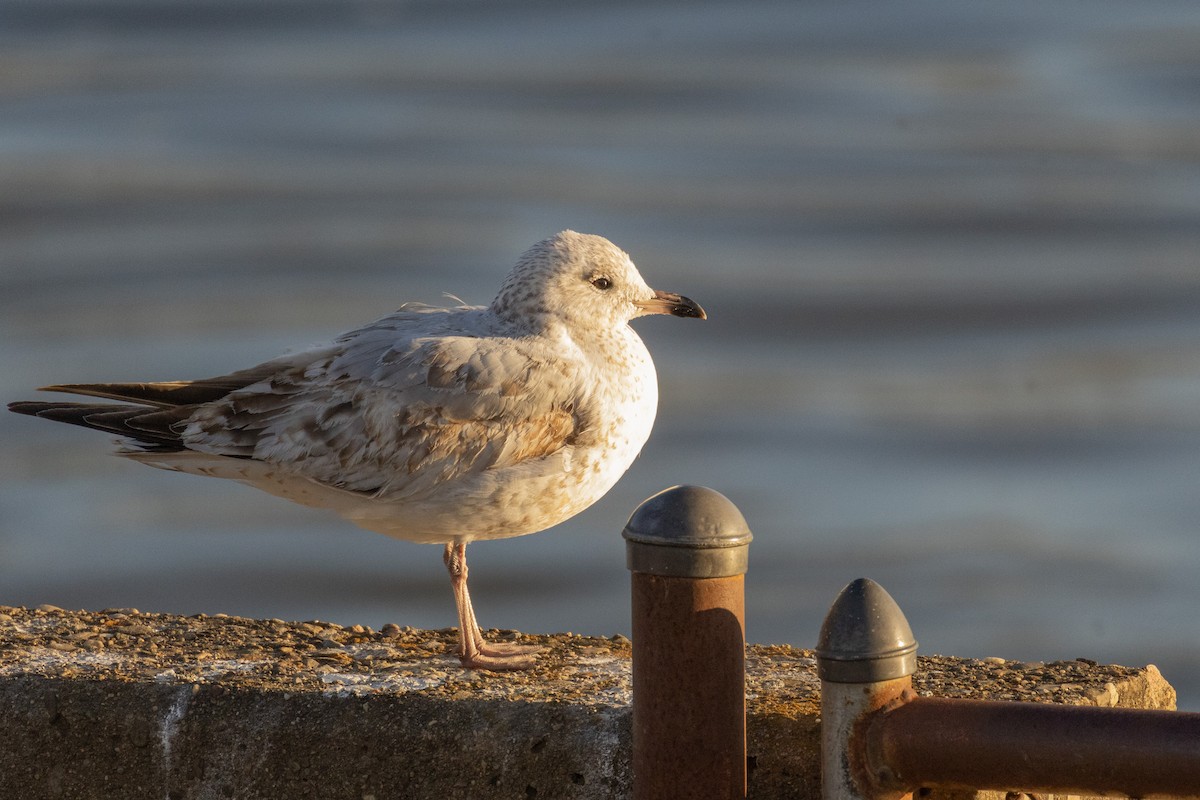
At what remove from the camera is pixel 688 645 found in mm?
3580

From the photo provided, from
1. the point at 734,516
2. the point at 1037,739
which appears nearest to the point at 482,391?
the point at 734,516

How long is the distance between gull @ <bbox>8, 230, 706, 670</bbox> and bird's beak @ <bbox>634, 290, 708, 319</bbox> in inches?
4.0

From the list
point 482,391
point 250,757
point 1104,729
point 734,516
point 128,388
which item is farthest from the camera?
point 128,388

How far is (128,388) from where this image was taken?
187 inches

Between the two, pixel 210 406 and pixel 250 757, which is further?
pixel 210 406

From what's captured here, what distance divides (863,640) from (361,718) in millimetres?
1257

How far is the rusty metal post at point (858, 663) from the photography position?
3383 mm

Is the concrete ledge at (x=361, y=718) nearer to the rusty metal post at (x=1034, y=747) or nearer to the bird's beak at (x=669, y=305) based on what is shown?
the rusty metal post at (x=1034, y=747)

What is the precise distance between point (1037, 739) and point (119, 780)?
7.11 feet

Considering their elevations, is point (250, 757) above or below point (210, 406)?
below

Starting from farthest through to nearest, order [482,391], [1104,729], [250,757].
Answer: [482,391], [250,757], [1104,729]

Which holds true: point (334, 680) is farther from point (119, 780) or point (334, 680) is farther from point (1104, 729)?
point (1104, 729)

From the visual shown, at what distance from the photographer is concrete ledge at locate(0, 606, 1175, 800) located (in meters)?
3.87

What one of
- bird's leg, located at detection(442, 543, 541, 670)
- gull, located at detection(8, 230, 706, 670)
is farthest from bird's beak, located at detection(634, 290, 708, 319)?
bird's leg, located at detection(442, 543, 541, 670)
